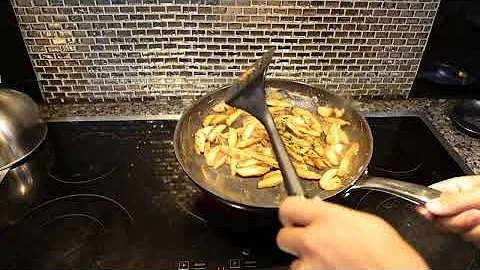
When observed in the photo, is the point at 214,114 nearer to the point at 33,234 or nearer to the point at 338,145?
the point at 338,145

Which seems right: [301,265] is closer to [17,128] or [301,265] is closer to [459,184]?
[459,184]

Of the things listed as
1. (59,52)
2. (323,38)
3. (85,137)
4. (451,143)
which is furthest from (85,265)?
(451,143)

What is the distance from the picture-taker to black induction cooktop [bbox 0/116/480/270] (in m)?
0.65

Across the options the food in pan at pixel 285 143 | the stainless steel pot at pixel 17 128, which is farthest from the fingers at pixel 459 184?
the stainless steel pot at pixel 17 128

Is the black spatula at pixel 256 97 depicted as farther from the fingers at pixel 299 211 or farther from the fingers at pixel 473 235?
the fingers at pixel 473 235

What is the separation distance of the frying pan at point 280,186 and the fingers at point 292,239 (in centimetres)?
14

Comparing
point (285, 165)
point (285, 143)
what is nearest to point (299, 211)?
point (285, 165)

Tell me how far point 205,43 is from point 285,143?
0.31m

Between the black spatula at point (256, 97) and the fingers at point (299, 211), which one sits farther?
the black spatula at point (256, 97)

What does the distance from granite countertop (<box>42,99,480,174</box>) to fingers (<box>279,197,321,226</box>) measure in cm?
55

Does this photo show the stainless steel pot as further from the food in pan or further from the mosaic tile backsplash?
the food in pan

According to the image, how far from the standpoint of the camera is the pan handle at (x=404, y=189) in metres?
0.59

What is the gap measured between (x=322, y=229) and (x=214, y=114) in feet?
1.71

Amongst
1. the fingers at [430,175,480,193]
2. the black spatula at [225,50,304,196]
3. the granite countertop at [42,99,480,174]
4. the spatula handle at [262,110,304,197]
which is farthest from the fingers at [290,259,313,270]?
the granite countertop at [42,99,480,174]
